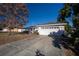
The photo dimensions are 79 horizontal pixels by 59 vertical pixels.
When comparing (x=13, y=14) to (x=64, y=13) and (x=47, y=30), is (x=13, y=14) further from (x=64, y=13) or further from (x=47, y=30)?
(x=64, y=13)

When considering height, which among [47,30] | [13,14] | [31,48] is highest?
[13,14]

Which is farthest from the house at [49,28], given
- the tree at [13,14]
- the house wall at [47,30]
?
the tree at [13,14]

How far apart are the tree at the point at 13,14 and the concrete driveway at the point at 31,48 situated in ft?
1.50

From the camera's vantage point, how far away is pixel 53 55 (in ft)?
14.1

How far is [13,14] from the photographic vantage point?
4402 millimetres

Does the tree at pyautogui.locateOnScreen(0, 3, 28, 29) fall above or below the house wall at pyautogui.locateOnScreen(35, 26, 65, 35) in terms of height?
above

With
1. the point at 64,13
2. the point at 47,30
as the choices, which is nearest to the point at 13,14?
the point at 47,30

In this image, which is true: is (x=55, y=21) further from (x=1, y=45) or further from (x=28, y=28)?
(x=1, y=45)

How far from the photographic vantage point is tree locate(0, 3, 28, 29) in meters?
4.35

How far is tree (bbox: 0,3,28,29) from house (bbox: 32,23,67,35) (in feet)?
1.13

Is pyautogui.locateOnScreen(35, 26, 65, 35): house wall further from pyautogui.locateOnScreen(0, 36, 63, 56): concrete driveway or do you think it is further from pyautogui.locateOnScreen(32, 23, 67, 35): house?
pyautogui.locateOnScreen(0, 36, 63, 56): concrete driveway

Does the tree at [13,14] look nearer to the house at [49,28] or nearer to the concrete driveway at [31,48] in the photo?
the house at [49,28]

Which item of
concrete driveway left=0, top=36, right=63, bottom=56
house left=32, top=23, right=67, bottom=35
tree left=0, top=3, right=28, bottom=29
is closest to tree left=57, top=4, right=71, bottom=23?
house left=32, top=23, right=67, bottom=35

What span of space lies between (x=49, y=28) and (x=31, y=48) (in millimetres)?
627
